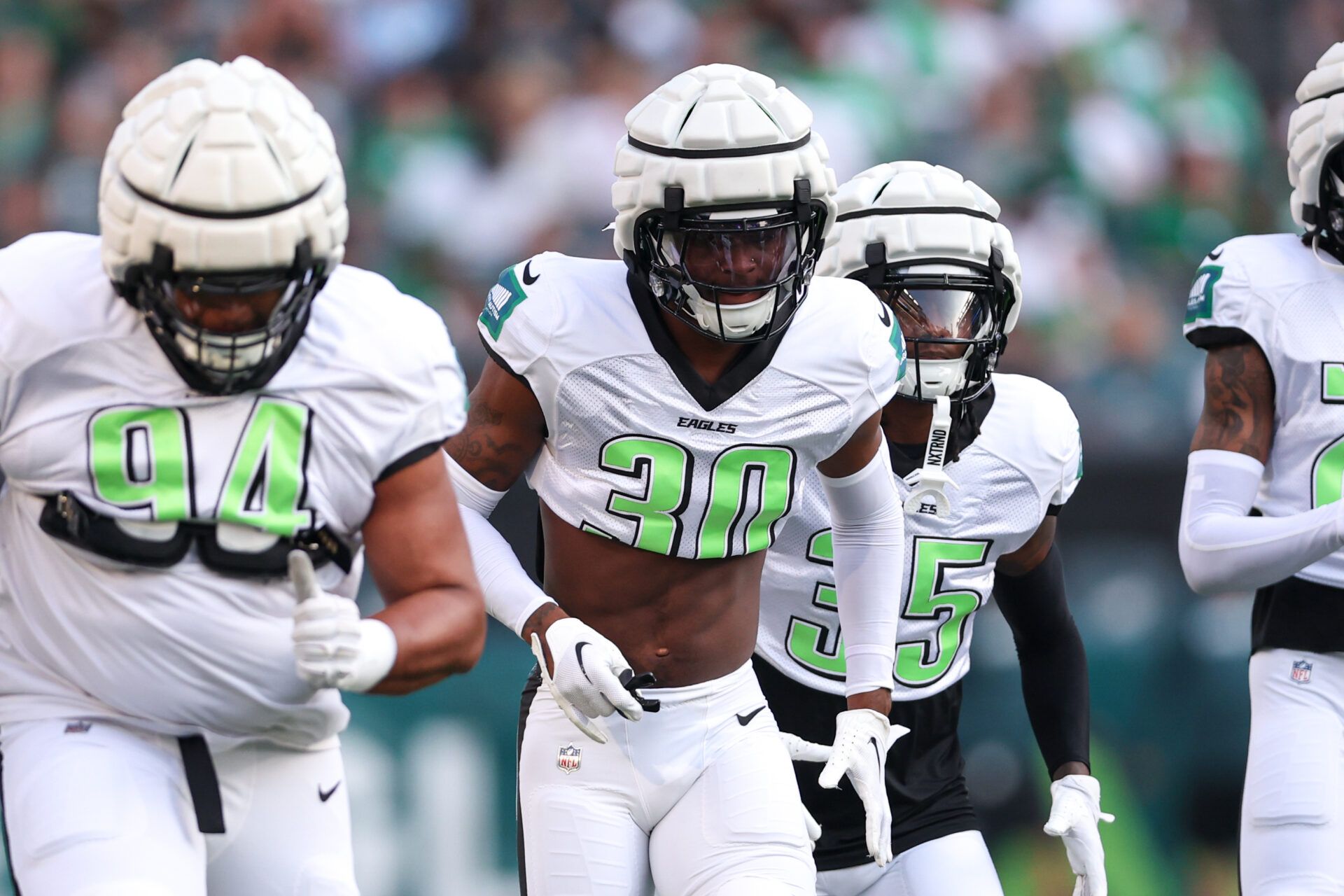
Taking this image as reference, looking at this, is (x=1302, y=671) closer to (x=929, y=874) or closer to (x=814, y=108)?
(x=929, y=874)

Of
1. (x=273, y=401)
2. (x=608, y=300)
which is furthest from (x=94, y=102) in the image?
(x=273, y=401)

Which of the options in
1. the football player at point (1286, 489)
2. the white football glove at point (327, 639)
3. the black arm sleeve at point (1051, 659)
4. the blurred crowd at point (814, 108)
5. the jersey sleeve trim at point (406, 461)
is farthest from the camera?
the blurred crowd at point (814, 108)

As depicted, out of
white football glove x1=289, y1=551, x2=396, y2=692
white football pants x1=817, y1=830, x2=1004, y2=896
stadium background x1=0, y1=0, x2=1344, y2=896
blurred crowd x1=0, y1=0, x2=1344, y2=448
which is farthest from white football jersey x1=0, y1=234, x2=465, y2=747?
blurred crowd x1=0, y1=0, x2=1344, y2=448

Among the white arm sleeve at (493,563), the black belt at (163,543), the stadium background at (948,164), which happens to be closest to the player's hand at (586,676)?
the white arm sleeve at (493,563)

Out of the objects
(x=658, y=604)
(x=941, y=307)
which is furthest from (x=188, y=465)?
(x=941, y=307)

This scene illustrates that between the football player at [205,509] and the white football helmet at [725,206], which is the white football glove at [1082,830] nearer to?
the white football helmet at [725,206]

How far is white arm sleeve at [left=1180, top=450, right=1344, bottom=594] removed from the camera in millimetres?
4000

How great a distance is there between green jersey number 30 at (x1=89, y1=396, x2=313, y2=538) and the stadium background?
2.76 metres

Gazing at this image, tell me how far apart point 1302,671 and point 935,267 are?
1161 millimetres

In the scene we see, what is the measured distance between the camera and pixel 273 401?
115 inches

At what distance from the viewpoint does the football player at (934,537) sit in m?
4.21

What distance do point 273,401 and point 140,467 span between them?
0.21m

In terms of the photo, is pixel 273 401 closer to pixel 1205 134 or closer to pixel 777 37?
pixel 777 37

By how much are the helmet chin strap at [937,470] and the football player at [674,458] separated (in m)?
0.39
